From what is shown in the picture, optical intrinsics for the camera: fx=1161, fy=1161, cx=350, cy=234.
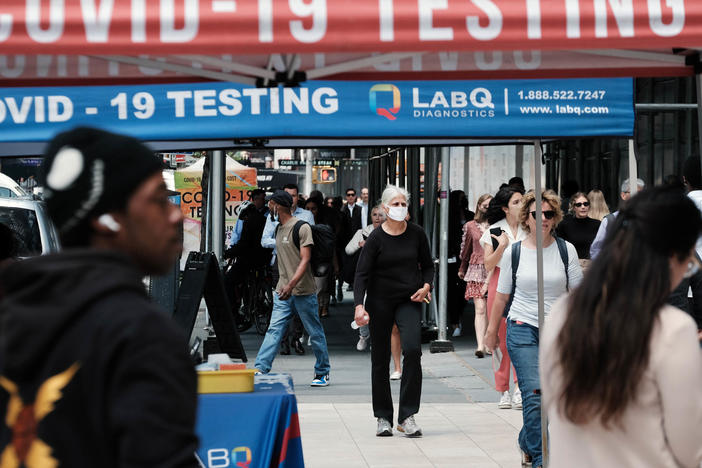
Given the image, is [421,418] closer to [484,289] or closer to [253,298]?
[484,289]

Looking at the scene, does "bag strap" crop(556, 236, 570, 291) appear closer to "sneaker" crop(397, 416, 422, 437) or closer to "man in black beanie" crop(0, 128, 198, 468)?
"sneaker" crop(397, 416, 422, 437)

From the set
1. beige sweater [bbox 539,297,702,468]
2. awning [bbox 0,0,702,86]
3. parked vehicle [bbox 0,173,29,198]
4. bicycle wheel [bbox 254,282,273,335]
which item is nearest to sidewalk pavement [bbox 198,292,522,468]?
bicycle wheel [bbox 254,282,273,335]

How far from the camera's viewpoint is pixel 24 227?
10.1 meters

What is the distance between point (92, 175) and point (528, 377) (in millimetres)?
5266

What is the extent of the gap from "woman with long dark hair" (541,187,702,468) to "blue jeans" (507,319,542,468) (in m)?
3.99

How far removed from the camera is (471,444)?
8680 mm

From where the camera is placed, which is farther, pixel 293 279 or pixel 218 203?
pixel 218 203

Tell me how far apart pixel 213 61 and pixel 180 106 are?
1914mm

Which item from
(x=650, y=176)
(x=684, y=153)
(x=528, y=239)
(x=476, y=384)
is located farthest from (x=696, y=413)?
(x=650, y=176)

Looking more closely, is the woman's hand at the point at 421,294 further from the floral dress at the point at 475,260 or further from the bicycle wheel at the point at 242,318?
the bicycle wheel at the point at 242,318

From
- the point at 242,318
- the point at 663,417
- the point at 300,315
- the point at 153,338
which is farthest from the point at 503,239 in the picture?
the point at 153,338

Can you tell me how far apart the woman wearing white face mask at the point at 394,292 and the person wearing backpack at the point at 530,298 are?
49.1 inches

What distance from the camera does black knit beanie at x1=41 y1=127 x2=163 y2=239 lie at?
1953 millimetres

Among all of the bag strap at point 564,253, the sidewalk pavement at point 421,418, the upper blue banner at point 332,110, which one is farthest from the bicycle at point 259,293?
the upper blue banner at point 332,110
